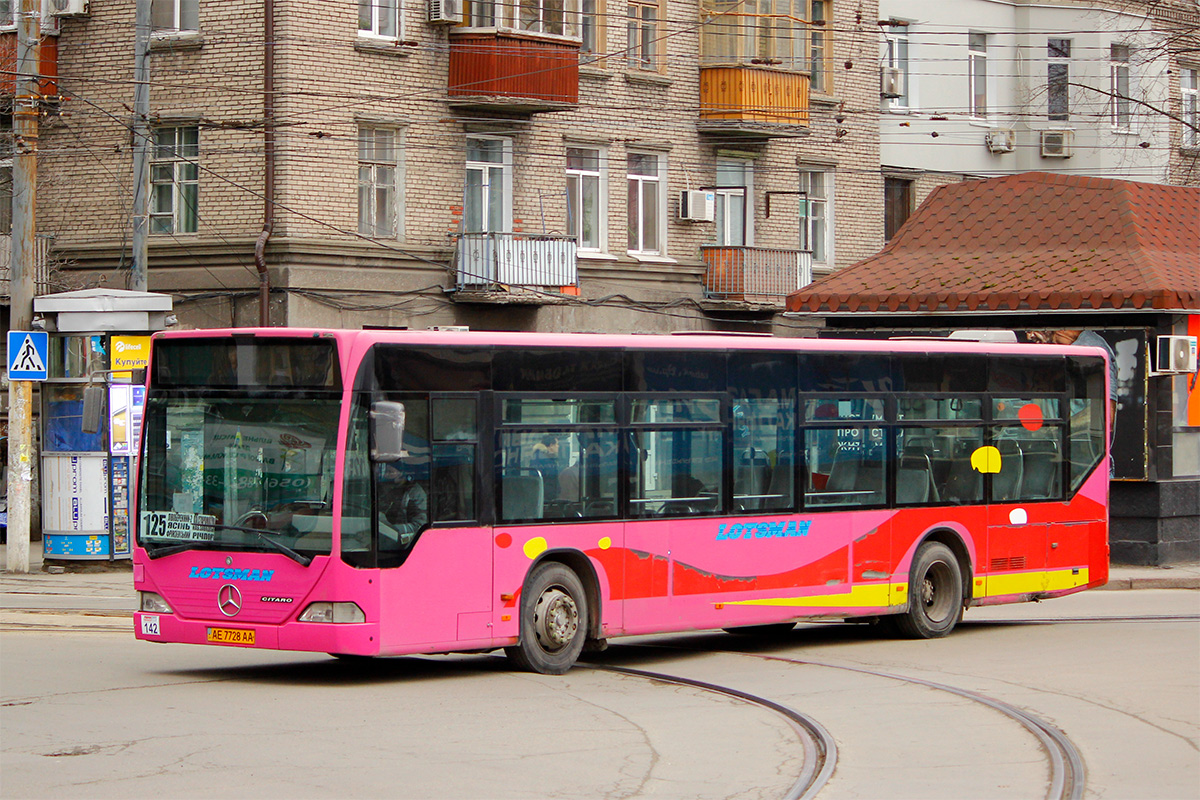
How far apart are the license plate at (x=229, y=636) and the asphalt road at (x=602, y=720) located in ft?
1.05

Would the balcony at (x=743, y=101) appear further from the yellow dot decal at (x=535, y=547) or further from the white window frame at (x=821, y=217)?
the yellow dot decal at (x=535, y=547)

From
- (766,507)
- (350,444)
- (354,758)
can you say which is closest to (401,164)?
(766,507)

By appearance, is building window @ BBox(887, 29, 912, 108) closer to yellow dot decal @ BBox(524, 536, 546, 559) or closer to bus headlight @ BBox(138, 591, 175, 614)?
yellow dot decal @ BBox(524, 536, 546, 559)

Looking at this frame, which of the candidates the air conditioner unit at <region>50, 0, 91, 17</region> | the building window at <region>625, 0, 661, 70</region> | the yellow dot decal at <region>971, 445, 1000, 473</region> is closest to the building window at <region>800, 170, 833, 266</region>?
the building window at <region>625, 0, 661, 70</region>

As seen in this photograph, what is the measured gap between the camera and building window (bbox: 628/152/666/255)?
33844 mm

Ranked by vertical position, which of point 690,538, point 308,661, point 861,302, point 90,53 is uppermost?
point 90,53

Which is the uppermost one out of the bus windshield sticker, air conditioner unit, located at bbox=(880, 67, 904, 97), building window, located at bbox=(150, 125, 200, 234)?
air conditioner unit, located at bbox=(880, 67, 904, 97)

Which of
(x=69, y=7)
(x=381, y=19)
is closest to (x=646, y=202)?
(x=381, y=19)

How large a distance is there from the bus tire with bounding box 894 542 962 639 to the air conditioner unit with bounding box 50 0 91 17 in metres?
19.3

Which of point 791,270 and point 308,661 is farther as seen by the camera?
point 791,270

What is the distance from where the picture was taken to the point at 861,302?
Result: 2588cm

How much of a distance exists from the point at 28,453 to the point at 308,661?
9565 mm

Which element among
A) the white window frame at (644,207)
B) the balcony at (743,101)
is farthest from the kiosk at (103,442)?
the balcony at (743,101)

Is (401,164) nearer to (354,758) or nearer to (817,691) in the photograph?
(817,691)
